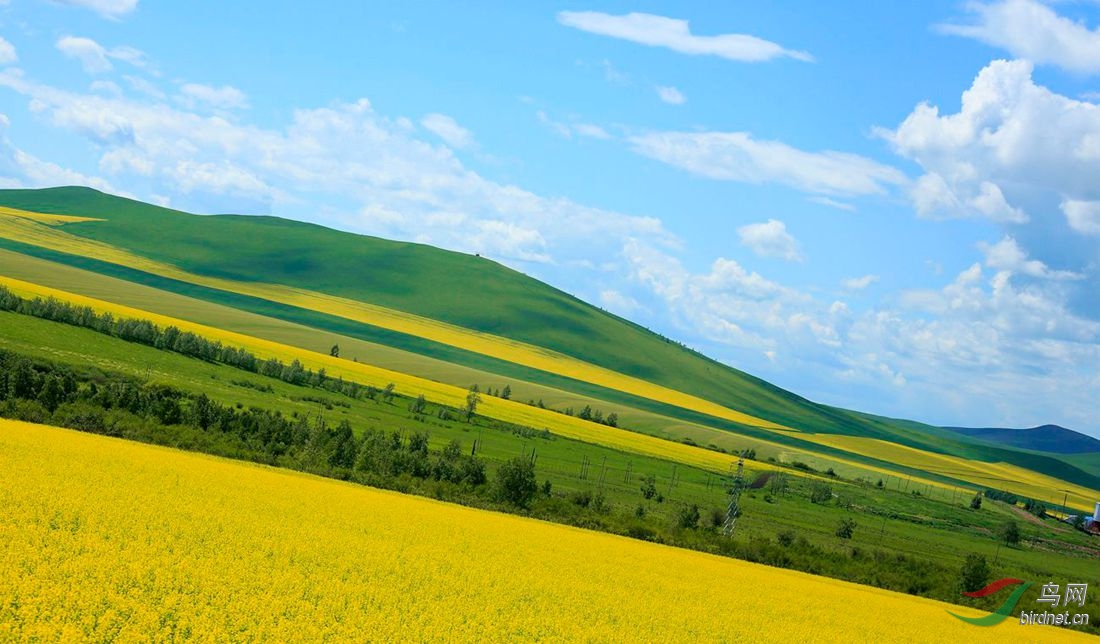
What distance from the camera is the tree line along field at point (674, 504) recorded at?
6831 centimetres

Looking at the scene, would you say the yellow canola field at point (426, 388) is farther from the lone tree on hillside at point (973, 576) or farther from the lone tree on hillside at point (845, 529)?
the lone tree on hillside at point (973, 576)

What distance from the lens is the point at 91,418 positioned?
6328 centimetres

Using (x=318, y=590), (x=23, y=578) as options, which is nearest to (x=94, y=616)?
(x=23, y=578)

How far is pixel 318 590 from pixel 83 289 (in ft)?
491

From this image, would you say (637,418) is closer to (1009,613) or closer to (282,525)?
(1009,613)

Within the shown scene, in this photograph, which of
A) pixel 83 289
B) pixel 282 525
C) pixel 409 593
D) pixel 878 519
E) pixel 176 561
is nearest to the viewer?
pixel 176 561

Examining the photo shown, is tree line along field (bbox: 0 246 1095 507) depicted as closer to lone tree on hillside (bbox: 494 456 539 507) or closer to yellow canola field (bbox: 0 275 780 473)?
yellow canola field (bbox: 0 275 780 473)

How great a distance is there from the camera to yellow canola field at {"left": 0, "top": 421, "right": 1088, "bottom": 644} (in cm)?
1977

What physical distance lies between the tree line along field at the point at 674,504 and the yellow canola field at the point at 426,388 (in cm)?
923

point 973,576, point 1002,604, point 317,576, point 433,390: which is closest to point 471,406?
point 433,390

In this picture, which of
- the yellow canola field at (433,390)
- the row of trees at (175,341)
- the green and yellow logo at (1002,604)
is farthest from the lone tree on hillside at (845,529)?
the row of trees at (175,341)

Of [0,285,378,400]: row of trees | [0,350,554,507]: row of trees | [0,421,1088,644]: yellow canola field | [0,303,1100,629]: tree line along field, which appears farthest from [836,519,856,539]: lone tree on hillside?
[0,285,378,400]: row of trees

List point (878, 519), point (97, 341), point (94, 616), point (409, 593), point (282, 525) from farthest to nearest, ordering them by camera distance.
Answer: point (878, 519), point (97, 341), point (282, 525), point (409, 593), point (94, 616)

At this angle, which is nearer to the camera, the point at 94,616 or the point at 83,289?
the point at 94,616
